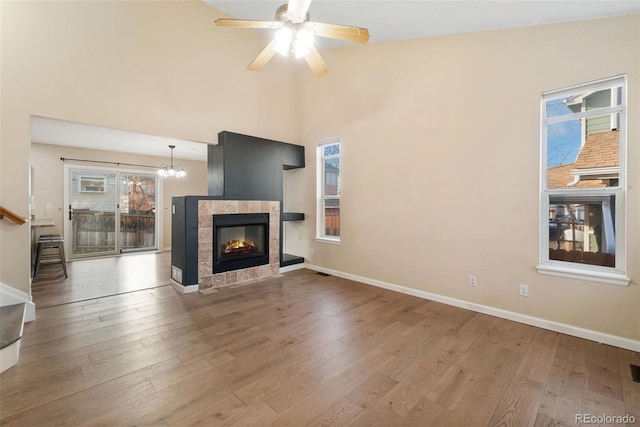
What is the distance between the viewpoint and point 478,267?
3.30m

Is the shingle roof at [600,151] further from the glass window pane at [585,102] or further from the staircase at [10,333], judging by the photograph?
the staircase at [10,333]

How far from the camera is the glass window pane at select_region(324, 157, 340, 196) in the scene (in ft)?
16.5

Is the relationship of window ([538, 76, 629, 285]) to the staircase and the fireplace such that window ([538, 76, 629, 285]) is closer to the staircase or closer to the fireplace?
the fireplace

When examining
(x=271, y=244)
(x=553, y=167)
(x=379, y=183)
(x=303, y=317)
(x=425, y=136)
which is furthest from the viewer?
(x=271, y=244)

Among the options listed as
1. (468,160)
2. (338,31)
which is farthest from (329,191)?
(338,31)

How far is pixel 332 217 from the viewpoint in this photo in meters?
5.13

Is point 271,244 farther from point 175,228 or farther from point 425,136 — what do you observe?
point 425,136

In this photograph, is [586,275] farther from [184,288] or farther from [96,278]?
[96,278]

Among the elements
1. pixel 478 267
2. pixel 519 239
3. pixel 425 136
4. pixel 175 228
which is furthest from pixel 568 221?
pixel 175 228

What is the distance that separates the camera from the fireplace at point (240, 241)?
171 inches

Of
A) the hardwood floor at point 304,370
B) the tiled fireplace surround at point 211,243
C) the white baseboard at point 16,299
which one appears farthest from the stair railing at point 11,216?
the tiled fireplace surround at point 211,243

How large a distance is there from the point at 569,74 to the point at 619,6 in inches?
21.4

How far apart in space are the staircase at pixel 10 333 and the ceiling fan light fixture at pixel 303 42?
332cm

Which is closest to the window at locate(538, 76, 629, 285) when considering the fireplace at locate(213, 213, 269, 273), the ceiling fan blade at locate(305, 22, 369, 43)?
the ceiling fan blade at locate(305, 22, 369, 43)
